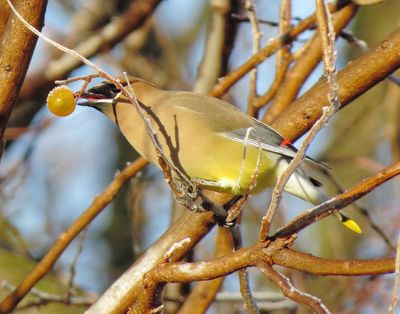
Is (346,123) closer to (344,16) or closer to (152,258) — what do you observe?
(344,16)

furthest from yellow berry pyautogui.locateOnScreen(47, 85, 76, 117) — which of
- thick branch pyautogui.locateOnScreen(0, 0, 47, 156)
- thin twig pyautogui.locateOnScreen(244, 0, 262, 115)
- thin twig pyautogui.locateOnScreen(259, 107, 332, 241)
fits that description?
thin twig pyautogui.locateOnScreen(244, 0, 262, 115)

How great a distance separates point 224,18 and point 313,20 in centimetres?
84

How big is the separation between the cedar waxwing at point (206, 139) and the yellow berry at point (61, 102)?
628 mm

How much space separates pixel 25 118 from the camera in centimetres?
546

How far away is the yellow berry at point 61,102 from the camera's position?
2502 mm

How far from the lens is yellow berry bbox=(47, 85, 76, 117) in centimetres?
250

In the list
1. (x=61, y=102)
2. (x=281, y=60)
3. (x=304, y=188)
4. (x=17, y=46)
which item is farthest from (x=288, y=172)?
(x=281, y=60)

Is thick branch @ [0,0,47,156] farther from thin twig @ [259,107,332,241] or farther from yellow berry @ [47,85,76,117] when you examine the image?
thin twig @ [259,107,332,241]

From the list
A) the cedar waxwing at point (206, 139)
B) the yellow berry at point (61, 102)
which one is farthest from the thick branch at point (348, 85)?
the yellow berry at point (61, 102)

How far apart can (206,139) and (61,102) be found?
0.85 m

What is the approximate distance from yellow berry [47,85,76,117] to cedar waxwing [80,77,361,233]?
63cm

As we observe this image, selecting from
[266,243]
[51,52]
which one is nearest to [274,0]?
[51,52]

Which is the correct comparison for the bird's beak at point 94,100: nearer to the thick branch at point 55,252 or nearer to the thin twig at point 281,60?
the thick branch at point 55,252

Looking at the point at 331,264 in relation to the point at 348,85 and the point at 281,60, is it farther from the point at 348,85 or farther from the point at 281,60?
the point at 281,60
